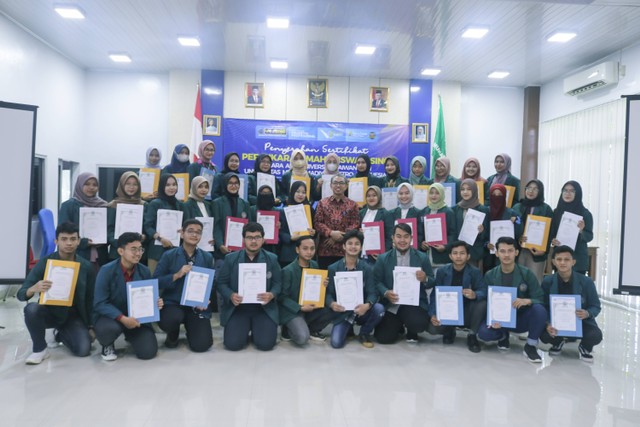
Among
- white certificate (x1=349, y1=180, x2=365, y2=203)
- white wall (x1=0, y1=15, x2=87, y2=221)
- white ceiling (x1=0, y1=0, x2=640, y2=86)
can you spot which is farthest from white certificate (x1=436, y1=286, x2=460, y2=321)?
white wall (x1=0, y1=15, x2=87, y2=221)

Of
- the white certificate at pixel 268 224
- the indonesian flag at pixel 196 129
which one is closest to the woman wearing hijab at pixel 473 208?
the white certificate at pixel 268 224

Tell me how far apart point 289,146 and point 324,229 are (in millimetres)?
5145

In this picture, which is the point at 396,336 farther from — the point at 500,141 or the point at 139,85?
the point at 139,85

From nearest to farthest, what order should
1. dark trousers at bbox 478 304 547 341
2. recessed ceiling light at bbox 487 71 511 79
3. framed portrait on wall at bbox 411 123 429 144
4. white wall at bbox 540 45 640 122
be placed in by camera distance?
dark trousers at bbox 478 304 547 341
white wall at bbox 540 45 640 122
recessed ceiling light at bbox 487 71 511 79
framed portrait on wall at bbox 411 123 429 144

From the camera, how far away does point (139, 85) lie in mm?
10484

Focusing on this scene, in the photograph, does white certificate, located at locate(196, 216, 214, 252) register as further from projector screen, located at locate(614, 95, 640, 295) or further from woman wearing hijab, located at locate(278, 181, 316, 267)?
projector screen, located at locate(614, 95, 640, 295)

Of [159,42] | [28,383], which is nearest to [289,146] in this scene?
[159,42]

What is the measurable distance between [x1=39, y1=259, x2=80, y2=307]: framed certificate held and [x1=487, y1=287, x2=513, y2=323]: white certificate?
370 cm

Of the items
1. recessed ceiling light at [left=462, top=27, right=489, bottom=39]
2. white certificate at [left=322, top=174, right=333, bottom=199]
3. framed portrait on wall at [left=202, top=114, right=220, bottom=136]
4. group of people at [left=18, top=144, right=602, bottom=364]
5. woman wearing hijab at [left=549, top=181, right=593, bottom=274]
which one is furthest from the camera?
framed portrait on wall at [left=202, top=114, right=220, bottom=136]

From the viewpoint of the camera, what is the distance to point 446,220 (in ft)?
17.7

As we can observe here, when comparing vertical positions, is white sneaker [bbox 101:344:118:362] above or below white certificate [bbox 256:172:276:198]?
below

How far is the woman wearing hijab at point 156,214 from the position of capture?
16.6ft

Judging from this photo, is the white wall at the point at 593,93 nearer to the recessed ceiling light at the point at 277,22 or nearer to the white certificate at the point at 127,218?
the recessed ceiling light at the point at 277,22

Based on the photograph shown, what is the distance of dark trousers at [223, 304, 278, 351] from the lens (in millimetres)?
4543
